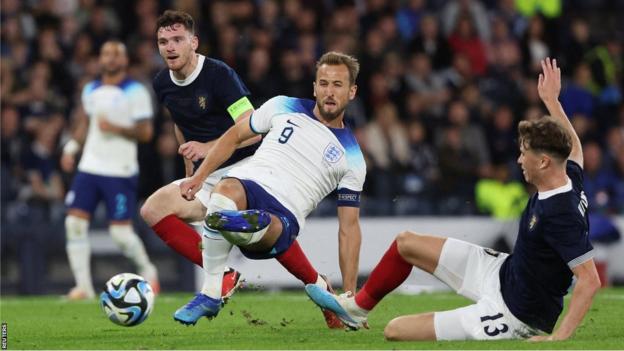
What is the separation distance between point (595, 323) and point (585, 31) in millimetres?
9529

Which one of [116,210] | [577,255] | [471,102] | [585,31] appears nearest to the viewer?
[577,255]

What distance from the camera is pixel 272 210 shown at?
28.9ft

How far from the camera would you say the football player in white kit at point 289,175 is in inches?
345

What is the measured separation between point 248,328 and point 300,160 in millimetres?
1415

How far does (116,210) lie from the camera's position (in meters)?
13.7

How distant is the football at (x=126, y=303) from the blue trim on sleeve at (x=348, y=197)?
1441 millimetres

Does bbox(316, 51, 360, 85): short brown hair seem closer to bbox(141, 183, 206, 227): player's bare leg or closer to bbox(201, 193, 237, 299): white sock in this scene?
bbox(201, 193, 237, 299): white sock

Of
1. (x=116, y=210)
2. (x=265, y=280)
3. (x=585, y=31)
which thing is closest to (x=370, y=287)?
(x=116, y=210)

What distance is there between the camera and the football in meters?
8.68

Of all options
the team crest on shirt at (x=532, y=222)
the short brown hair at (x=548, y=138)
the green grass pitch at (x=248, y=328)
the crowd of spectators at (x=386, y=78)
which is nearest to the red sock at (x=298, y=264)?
the green grass pitch at (x=248, y=328)

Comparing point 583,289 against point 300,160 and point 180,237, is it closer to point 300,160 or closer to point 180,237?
point 300,160

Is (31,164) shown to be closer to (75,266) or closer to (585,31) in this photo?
(75,266)

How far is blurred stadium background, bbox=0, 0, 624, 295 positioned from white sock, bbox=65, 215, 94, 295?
1.55 m

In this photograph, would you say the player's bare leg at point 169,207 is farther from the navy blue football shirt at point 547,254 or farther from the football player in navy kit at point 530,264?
the navy blue football shirt at point 547,254
